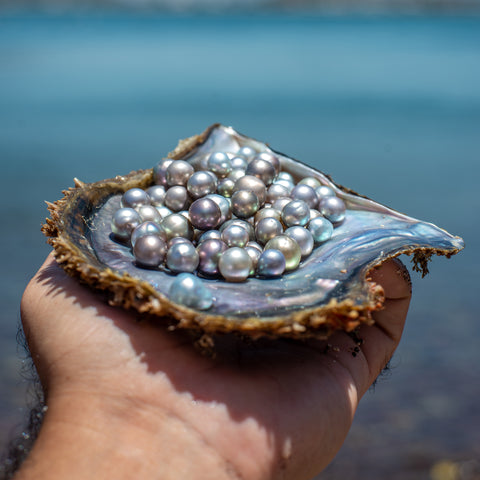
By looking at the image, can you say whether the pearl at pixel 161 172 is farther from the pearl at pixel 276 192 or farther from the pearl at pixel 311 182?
the pearl at pixel 311 182

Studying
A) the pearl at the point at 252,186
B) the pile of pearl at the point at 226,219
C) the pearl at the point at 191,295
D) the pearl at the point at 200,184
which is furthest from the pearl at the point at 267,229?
the pearl at the point at 191,295

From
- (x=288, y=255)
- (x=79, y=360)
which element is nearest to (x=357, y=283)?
(x=288, y=255)

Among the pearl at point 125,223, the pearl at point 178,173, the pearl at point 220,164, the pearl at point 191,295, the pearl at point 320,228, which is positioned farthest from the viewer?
the pearl at point 220,164

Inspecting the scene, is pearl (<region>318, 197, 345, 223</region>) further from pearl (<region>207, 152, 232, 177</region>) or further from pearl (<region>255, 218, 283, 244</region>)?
pearl (<region>207, 152, 232, 177</region>)

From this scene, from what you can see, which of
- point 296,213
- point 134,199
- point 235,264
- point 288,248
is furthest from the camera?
point 134,199

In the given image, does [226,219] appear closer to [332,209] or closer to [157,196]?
[157,196]

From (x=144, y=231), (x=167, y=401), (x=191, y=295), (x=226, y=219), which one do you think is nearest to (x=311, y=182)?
(x=226, y=219)
